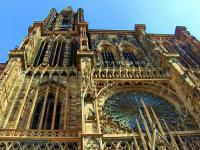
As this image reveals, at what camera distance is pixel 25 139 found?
13.7 metres

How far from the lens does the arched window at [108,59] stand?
2230cm

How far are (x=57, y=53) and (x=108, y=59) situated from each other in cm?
372

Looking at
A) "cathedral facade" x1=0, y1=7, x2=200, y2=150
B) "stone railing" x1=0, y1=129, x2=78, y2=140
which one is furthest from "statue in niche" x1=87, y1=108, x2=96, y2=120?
"stone railing" x1=0, y1=129, x2=78, y2=140

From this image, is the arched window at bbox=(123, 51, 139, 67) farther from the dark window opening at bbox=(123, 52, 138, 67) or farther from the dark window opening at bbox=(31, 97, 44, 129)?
the dark window opening at bbox=(31, 97, 44, 129)

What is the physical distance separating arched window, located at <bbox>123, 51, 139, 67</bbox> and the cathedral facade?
0.04 m

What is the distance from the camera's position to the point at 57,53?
81.5 ft

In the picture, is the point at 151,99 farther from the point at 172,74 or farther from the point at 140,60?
the point at 140,60

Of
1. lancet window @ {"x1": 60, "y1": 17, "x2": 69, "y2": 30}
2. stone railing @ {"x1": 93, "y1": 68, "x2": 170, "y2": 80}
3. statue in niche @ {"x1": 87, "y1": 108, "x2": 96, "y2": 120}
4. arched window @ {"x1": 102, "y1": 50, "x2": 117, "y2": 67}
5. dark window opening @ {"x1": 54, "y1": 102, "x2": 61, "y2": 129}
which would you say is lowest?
statue in niche @ {"x1": 87, "y1": 108, "x2": 96, "y2": 120}

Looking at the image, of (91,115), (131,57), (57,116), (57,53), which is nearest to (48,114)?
(57,116)

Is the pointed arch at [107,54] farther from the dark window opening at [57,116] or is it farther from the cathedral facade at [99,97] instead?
the dark window opening at [57,116]

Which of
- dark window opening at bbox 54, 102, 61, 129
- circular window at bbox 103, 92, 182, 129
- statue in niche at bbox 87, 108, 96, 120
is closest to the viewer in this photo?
statue in niche at bbox 87, 108, 96, 120

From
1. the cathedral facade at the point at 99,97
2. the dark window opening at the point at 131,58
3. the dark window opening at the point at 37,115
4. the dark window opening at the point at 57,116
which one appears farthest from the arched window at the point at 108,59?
the dark window opening at the point at 37,115

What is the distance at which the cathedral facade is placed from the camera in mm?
13898

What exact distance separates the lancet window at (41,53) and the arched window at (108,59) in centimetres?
423
